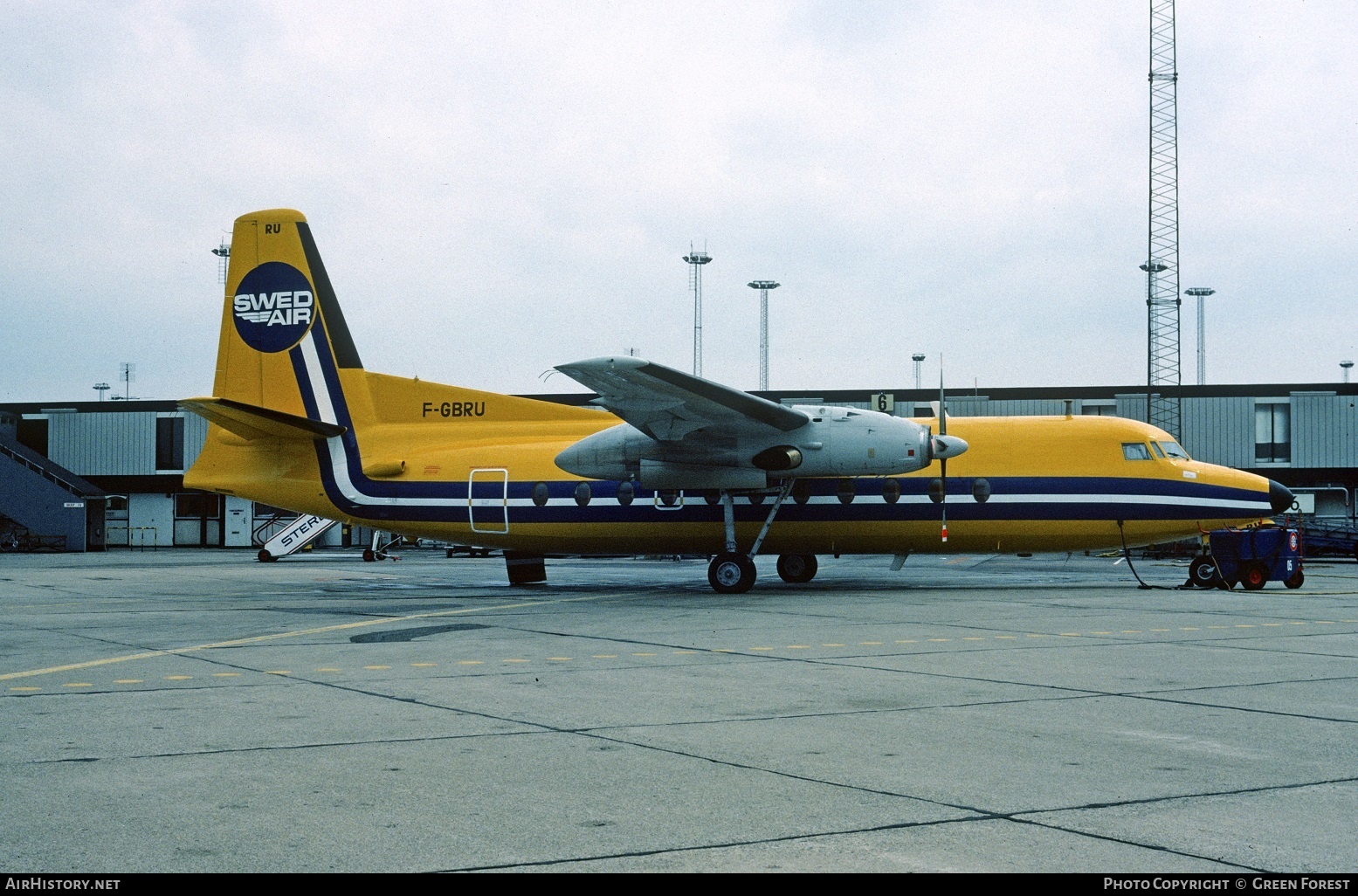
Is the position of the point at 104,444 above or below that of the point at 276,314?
below

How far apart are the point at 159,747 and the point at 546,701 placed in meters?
2.88

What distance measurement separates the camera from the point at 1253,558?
2289cm

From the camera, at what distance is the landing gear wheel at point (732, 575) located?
22484 millimetres

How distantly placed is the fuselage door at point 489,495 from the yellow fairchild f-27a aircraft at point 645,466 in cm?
4

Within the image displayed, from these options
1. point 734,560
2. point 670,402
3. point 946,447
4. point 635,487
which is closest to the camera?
point 670,402

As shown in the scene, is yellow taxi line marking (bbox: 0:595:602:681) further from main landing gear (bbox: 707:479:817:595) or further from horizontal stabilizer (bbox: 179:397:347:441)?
horizontal stabilizer (bbox: 179:397:347:441)

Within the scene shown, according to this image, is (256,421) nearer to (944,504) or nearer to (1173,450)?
(944,504)

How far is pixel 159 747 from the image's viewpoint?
7164mm

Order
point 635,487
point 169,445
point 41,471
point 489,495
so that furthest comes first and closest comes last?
point 169,445, point 41,471, point 489,495, point 635,487

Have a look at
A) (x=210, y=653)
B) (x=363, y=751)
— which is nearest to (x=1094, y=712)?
(x=363, y=751)

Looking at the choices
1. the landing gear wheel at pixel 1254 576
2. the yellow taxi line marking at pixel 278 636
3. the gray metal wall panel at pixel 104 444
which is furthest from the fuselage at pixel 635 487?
the gray metal wall panel at pixel 104 444

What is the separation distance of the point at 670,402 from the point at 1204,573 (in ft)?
38.2

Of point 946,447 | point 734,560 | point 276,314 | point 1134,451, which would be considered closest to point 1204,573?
point 1134,451
